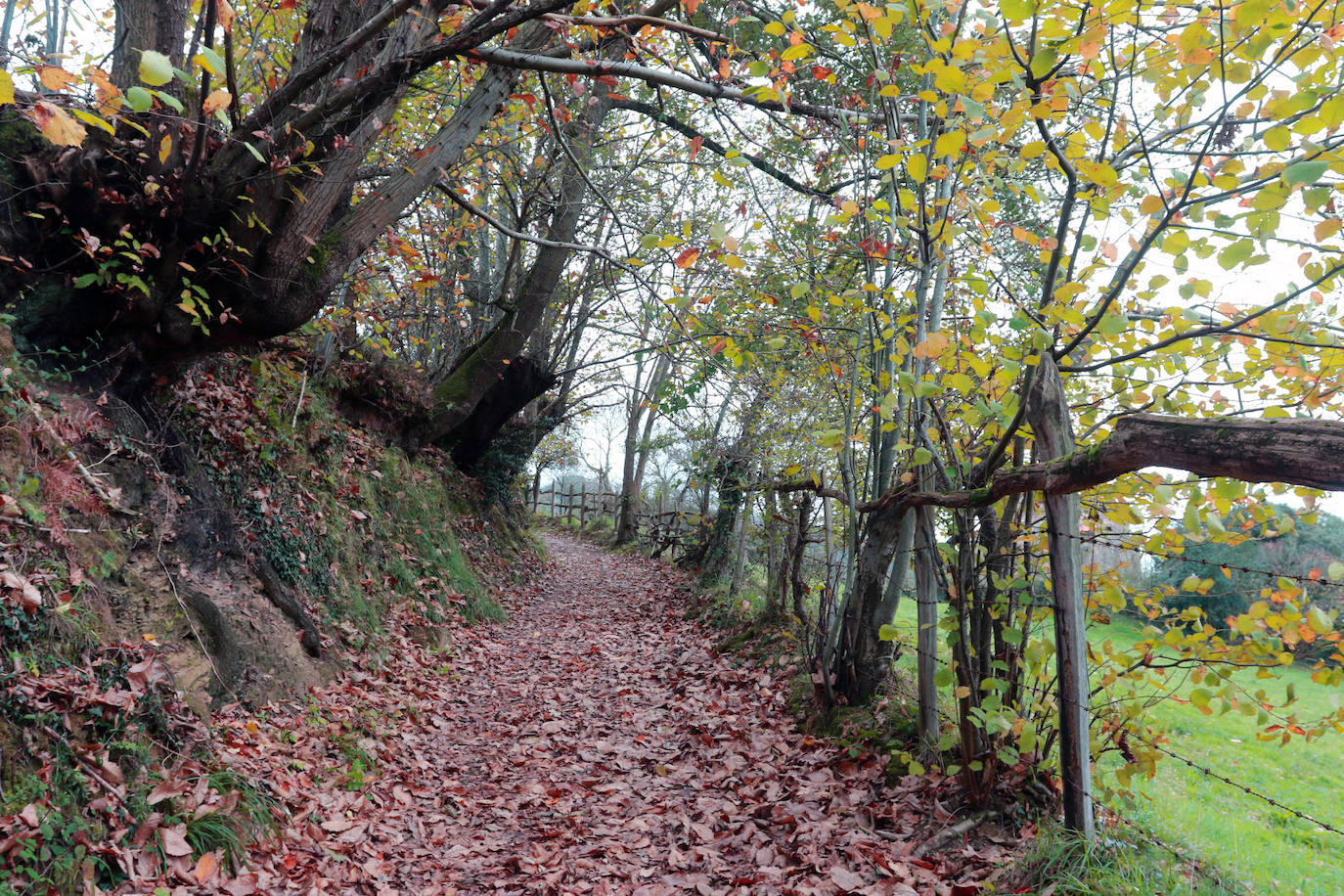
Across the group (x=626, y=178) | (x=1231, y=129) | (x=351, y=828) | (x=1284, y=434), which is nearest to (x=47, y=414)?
(x=351, y=828)

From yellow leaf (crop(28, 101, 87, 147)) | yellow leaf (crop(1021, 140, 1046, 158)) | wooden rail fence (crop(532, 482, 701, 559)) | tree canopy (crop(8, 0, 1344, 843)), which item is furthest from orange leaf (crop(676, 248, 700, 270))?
wooden rail fence (crop(532, 482, 701, 559))

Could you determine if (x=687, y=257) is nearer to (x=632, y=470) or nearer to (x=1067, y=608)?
(x=1067, y=608)


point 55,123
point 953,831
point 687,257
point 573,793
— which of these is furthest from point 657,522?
point 55,123

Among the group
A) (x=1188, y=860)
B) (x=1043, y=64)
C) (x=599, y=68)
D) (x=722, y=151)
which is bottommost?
(x=1188, y=860)

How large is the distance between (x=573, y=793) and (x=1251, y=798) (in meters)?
6.88

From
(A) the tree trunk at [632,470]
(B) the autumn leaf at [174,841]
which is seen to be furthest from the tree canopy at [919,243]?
(A) the tree trunk at [632,470]

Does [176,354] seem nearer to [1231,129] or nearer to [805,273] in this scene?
[805,273]

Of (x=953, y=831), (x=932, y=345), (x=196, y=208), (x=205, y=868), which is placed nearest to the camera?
(x=205, y=868)

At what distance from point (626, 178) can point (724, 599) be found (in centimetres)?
597

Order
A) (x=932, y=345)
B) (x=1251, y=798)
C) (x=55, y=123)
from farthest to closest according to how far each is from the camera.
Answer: (x=1251, y=798) < (x=932, y=345) < (x=55, y=123)

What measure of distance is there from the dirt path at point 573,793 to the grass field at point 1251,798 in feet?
3.80

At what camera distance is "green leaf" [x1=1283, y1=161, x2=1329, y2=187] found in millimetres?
1890

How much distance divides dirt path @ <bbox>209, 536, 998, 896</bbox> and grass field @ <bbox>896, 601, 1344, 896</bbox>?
1.16m

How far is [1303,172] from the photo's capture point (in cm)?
191
